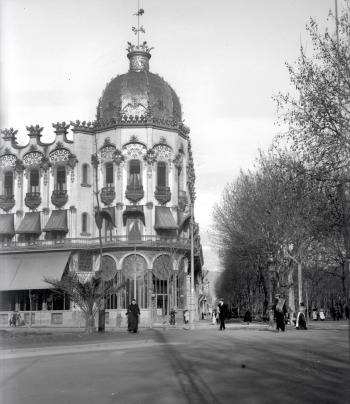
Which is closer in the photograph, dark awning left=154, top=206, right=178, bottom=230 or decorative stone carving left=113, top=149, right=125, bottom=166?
dark awning left=154, top=206, right=178, bottom=230

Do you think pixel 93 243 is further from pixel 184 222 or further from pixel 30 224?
pixel 184 222

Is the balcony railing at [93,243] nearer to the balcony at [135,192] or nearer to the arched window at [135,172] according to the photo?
the balcony at [135,192]

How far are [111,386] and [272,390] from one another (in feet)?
10.1

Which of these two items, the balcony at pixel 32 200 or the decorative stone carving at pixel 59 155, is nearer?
the balcony at pixel 32 200

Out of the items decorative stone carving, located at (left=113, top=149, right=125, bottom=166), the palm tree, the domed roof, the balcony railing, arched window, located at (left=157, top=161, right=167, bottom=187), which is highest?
the domed roof

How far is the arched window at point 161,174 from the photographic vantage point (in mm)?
57188

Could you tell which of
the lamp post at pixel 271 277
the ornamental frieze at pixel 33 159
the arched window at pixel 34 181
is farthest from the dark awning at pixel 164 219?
the ornamental frieze at pixel 33 159

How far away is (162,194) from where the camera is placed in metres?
56.6

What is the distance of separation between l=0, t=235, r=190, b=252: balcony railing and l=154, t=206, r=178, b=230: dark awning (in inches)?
38.5

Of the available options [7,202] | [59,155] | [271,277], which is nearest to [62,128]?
[59,155]

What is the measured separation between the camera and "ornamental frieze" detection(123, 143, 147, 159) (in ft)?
188

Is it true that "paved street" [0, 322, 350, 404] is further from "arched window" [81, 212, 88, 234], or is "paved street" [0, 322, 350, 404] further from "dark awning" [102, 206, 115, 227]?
"arched window" [81, 212, 88, 234]

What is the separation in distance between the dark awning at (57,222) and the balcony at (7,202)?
4.02 m

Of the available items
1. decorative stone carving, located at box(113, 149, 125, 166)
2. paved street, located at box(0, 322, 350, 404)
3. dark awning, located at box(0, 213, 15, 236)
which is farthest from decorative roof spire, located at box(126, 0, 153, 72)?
paved street, located at box(0, 322, 350, 404)
